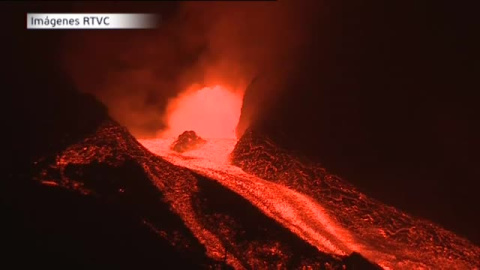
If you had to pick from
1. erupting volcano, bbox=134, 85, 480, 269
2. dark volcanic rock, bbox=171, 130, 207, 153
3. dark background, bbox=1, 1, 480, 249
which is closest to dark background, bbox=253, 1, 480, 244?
dark background, bbox=1, 1, 480, 249

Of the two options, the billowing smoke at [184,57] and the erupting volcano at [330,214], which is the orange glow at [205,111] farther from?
the erupting volcano at [330,214]

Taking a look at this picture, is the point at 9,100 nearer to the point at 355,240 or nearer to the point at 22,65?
the point at 22,65

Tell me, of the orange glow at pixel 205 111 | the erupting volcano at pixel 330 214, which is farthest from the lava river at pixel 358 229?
the orange glow at pixel 205 111

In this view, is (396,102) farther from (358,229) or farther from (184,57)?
(184,57)

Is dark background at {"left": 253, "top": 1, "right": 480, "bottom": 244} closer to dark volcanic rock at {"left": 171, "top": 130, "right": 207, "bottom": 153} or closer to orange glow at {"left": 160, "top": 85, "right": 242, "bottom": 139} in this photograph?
dark volcanic rock at {"left": 171, "top": 130, "right": 207, "bottom": 153}

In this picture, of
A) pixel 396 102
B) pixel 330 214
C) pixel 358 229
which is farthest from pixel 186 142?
pixel 396 102

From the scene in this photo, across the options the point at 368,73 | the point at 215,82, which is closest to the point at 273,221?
the point at 368,73
